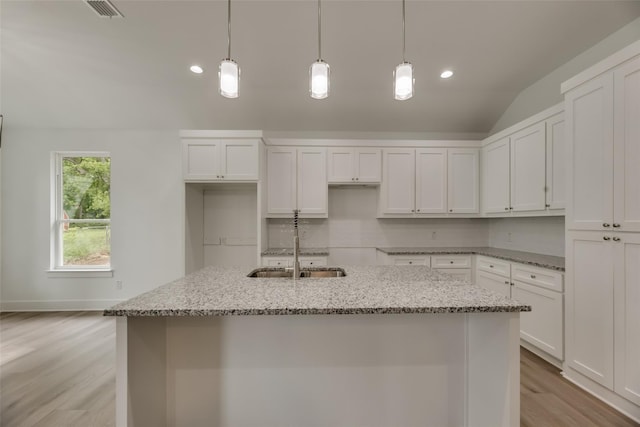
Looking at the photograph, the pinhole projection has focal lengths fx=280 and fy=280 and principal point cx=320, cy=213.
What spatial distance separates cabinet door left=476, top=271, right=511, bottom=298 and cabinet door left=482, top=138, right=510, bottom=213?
2.64 feet

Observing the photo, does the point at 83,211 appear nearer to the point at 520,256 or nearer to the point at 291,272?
the point at 291,272

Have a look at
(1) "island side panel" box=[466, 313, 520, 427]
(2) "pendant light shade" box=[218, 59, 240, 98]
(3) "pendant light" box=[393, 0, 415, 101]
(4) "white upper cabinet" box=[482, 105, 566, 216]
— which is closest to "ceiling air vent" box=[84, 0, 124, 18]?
(2) "pendant light shade" box=[218, 59, 240, 98]

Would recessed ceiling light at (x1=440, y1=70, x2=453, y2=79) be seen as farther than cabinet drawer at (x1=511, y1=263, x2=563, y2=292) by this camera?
Yes

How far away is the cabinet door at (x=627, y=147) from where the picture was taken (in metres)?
1.79

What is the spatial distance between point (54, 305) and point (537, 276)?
604 centimetres

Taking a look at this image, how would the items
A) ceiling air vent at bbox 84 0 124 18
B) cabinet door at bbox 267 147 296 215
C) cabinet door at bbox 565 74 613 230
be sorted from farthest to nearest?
cabinet door at bbox 267 147 296 215
ceiling air vent at bbox 84 0 124 18
cabinet door at bbox 565 74 613 230

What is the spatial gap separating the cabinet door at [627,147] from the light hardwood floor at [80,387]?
1.29m

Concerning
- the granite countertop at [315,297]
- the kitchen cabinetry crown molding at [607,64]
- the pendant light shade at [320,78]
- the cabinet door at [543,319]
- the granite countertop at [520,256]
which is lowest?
the cabinet door at [543,319]

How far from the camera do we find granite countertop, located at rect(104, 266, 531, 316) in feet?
4.03

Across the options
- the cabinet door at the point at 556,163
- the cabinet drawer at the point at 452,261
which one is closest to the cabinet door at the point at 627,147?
the cabinet door at the point at 556,163

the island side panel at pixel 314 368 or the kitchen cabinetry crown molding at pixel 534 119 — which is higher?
the kitchen cabinetry crown molding at pixel 534 119

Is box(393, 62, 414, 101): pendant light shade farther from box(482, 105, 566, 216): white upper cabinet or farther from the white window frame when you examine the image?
the white window frame

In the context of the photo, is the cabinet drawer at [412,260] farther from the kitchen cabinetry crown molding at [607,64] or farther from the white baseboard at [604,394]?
the kitchen cabinetry crown molding at [607,64]

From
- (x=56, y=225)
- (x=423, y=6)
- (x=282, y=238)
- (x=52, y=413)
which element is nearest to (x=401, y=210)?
(x=282, y=238)
